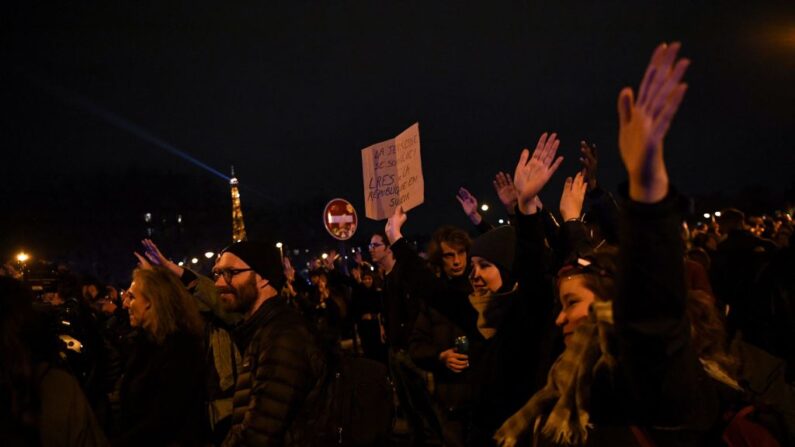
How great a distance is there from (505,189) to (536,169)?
954 millimetres

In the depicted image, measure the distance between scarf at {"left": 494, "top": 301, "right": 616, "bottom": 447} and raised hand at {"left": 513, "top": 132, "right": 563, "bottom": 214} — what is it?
1383 millimetres

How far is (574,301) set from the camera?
2619mm

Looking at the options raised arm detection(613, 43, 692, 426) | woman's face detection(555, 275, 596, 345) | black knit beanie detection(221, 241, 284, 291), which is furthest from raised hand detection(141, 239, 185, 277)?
raised arm detection(613, 43, 692, 426)

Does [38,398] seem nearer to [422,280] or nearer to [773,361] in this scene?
[422,280]

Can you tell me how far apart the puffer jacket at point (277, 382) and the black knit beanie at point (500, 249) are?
1157mm

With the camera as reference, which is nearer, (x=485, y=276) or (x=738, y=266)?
(x=485, y=276)

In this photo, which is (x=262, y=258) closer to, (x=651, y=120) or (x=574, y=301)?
(x=574, y=301)

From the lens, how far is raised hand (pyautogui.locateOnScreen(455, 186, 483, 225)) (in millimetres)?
6824

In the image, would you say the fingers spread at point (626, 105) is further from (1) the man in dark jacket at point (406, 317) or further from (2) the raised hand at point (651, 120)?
(1) the man in dark jacket at point (406, 317)

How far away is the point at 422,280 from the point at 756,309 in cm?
348

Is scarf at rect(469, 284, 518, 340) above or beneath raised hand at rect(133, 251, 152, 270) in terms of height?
beneath

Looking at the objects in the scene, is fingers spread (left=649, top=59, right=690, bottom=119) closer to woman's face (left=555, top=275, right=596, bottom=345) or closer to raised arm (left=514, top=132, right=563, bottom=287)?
woman's face (left=555, top=275, right=596, bottom=345)

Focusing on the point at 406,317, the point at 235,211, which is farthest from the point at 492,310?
the point at 235,211

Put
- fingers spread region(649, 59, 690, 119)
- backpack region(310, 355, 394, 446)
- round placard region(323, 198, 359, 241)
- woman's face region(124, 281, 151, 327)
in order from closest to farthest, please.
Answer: fingers spread region(649, 59, 690, 119) → backpack region(310, 355, 394, 446) → woman's face region(124, 281, 151, 327) → round placard region(323, 198, 359, 241)
